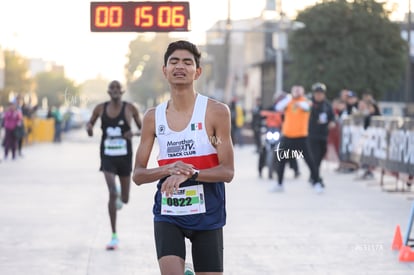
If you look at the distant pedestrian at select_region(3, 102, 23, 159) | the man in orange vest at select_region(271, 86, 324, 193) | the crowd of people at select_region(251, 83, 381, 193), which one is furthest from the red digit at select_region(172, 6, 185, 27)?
the distant pedestrian at select_region(3, 102, 23, 159)

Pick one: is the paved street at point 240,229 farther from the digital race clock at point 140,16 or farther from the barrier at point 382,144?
the digital race clock at point 140,16

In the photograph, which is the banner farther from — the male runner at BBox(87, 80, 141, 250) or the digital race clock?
the male runner at BBox(87, 80, 141, 250)

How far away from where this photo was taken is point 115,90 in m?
10.6

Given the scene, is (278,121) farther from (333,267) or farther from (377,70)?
(377,70)

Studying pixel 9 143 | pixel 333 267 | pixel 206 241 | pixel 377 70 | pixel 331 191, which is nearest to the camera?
pixel 206 241

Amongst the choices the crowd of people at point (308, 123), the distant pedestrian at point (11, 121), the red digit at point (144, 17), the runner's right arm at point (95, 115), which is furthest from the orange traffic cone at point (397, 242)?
the distant pedestrian at point (11, 121)

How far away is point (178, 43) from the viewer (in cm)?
560

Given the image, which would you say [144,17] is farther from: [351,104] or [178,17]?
[351,104]

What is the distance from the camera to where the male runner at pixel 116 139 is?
10547mm

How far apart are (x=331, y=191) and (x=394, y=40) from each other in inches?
1425

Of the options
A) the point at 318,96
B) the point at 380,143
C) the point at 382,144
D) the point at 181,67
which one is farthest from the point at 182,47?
the point at 380,143

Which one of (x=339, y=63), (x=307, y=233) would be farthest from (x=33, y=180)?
(x=339, y=63)

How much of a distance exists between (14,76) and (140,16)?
98.8 metres

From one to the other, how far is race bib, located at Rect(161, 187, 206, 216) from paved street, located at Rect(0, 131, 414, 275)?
339cm
